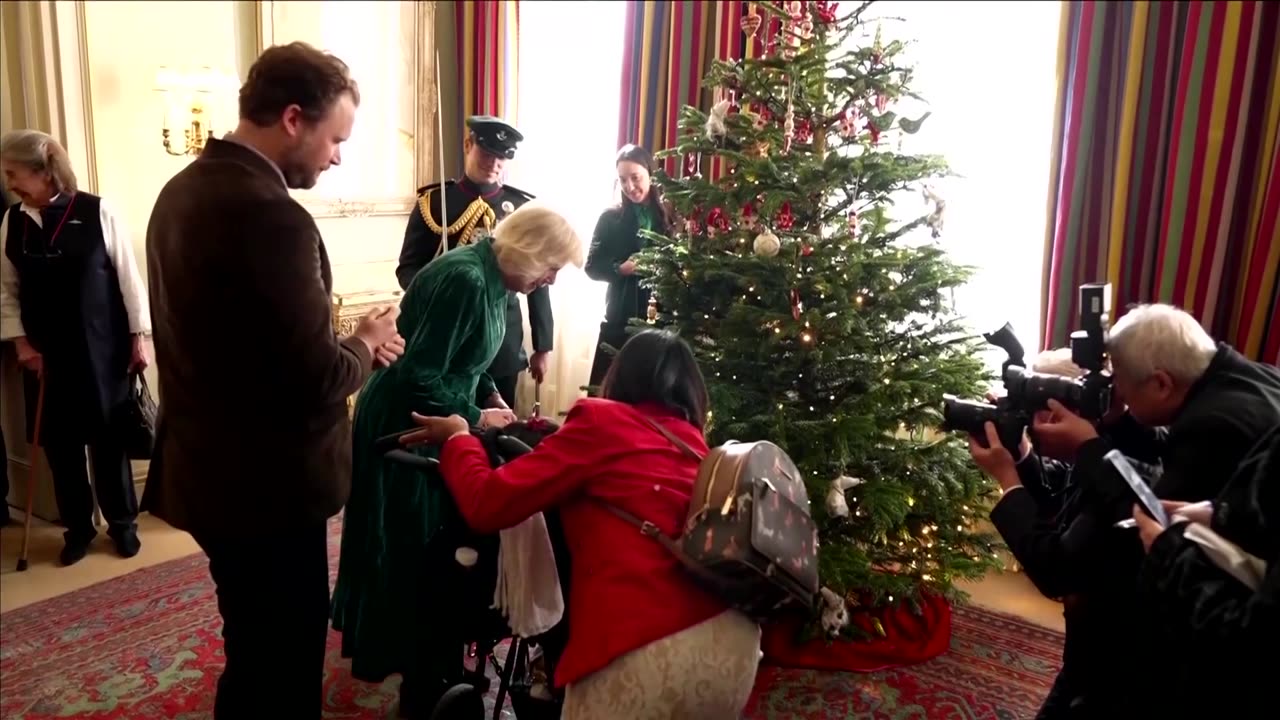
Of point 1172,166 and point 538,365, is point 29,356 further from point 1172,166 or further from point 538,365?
point 1172,166

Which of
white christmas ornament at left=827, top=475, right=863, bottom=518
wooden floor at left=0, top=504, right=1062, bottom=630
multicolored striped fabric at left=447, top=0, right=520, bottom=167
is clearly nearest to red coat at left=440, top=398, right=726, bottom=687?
white christmas ornament at left=827, top=475, right=863, bottom=518

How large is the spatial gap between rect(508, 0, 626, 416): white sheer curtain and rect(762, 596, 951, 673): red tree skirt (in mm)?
2116

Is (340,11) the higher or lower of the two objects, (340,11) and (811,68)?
the higher

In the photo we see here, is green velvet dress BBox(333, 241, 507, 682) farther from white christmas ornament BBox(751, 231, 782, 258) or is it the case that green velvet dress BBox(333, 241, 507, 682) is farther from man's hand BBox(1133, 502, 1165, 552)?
man's hand BBox(1133, 502, 1165, 552)

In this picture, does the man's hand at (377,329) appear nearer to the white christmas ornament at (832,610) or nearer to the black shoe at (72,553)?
the white christmas ornament at (832,610)

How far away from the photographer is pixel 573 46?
14.6ft

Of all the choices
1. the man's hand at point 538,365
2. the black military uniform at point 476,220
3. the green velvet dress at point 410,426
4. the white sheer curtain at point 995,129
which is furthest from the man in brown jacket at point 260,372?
the white sheer curtain at point 995,129

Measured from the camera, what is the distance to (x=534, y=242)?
2066mm

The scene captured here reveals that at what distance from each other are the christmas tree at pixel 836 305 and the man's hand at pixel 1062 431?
2.62 ft

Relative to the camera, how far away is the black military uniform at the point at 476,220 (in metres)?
3.17

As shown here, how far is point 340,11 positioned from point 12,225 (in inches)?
71.0

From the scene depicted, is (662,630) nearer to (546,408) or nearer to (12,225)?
(12,225)

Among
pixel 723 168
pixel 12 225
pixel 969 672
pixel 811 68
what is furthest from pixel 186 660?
pixel 723 168

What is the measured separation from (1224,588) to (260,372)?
1339 millimetres
